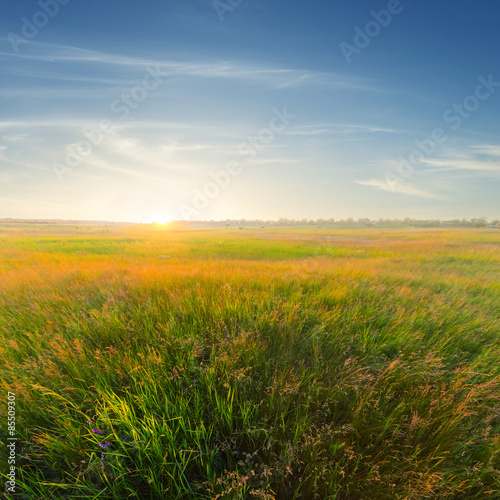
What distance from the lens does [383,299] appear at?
514cm

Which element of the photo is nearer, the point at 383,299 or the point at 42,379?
the point at 42,379

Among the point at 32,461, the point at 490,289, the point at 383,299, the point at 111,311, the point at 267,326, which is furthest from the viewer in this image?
the point at 490,289

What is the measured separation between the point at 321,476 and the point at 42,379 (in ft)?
10.0

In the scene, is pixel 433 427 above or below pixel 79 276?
below

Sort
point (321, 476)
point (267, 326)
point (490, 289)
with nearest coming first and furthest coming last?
point (321, 476), point (267, 326), point (490, 289)

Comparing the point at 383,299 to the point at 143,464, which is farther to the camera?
the point at 383,299

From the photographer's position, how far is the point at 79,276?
6.57 metres

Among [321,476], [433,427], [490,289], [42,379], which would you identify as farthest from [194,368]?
[490,289]

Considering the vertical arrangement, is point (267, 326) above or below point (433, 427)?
above

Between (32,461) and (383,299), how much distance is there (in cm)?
590

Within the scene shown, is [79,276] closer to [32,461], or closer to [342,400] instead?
[32,461]

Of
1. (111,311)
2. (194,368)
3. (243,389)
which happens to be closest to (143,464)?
(194,368)

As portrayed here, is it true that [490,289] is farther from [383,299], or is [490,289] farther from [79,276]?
[79,276]

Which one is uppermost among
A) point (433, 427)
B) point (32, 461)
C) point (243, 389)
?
point (243, 389)
